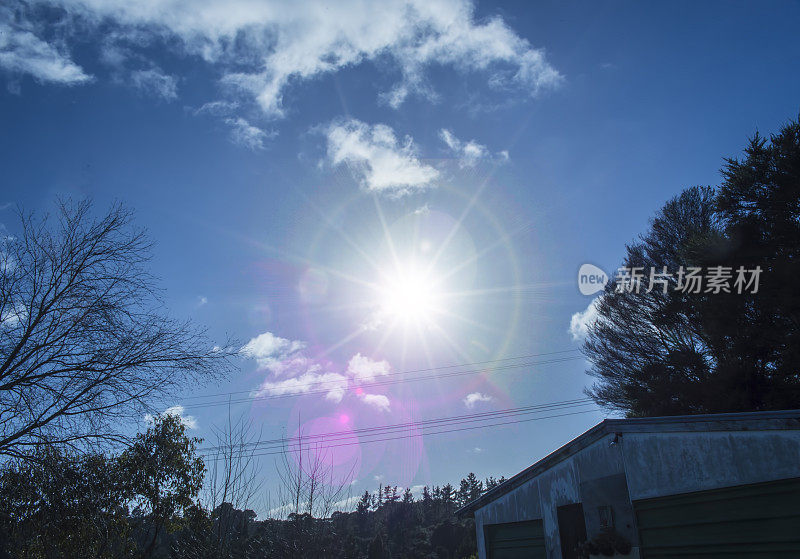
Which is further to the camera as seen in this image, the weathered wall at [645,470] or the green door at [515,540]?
the green door at [515,540]

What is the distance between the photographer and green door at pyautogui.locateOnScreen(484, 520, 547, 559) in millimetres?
11695

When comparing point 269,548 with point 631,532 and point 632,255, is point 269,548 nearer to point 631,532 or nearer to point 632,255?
point 631,532

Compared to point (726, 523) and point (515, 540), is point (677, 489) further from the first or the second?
point (515, 540)

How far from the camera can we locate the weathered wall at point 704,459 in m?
6.42

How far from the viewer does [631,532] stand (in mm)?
8539

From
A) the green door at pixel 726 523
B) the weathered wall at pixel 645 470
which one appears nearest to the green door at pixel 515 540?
the weathered wall at pixel 645 470

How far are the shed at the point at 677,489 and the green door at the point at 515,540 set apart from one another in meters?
0.07

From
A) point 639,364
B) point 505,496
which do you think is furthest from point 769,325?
point 505,496

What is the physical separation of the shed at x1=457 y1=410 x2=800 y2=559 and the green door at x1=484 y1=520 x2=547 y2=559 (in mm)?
68

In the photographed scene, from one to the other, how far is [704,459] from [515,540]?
681 centimetres

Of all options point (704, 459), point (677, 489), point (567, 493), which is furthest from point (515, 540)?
point (704, 459)

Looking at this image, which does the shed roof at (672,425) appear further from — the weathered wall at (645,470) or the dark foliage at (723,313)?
the dark foliage at (723,313)

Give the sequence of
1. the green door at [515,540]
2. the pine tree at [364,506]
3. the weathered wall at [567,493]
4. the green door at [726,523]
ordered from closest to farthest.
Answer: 1. the green door at [726,523]
2. the weathered wall at [567,493]
3. the green door at [515,540]
4. the pine tree at [364,506]

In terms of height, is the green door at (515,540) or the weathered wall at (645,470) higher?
the weathered wall at (645,470)
